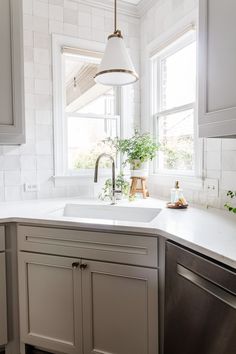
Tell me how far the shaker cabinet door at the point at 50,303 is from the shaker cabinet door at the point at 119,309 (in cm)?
7

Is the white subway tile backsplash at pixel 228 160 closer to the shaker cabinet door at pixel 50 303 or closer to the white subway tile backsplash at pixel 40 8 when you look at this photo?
the shaker cabinet door at pixel 50 303

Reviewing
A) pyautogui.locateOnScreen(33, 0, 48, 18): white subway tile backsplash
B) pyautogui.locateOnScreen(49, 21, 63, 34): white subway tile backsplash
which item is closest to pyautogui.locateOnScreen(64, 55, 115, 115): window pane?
pyautogui.locateOnScreen(49, 21, 63, 34): white subway tile backsplash

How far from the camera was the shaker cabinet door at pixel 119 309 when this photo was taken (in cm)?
Answer: 143

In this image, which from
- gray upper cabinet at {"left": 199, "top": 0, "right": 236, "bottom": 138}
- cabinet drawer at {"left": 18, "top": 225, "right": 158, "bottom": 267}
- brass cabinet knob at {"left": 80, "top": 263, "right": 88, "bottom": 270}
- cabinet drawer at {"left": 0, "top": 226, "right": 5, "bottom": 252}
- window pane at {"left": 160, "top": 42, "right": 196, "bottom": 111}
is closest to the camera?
gray upper cabinet at {"left": 199, "top": 0, "right": 236, "bottom": 138}

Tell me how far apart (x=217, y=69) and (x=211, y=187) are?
0.84 meters

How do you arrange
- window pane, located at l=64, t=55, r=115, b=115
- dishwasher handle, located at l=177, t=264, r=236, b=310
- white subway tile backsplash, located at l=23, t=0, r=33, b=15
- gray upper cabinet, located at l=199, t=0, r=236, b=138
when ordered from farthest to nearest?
window pane, located at l=64, t=55, r=115, b=115
white subway tile backsplash, located at l=23, t=0, r=33, b=15
gray upper cabinet, located at l=199, t=0, r=236, b=138
dishwasher handle, located at l=177, t=264, r=236, b=310

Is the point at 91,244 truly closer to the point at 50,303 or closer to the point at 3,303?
the point at 50,303

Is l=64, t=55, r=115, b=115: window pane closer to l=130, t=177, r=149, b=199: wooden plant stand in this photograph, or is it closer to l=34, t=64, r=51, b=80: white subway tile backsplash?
l=34, t=64, r=51, b=80: white subway tile backsplash

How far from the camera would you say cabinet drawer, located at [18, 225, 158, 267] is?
142 centimetres

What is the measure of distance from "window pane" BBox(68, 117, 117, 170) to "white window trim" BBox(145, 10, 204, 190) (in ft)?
1.45

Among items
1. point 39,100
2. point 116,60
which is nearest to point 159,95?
point 116,60

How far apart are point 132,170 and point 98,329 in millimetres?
1237

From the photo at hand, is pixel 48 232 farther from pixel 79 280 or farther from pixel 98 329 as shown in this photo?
pixel 98 329

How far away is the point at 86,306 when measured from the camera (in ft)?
5.13
